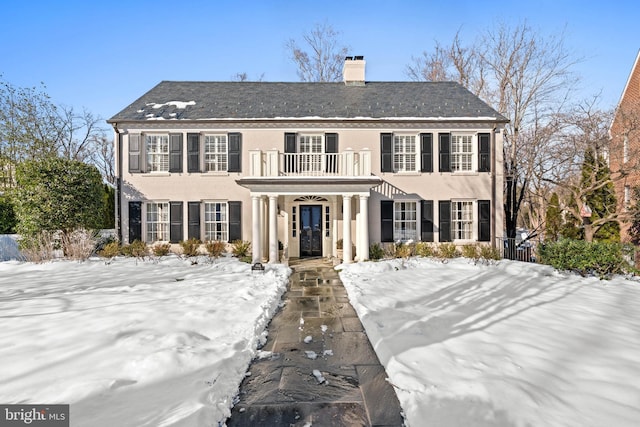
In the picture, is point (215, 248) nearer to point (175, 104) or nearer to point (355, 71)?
point (175, 104)

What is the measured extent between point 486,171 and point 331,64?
15934 millimetres

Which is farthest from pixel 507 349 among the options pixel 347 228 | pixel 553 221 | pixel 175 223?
pixel 553 221

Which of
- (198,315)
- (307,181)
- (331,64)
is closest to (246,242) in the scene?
(307,181)

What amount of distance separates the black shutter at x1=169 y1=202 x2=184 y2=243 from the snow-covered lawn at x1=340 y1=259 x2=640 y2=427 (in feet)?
27.6

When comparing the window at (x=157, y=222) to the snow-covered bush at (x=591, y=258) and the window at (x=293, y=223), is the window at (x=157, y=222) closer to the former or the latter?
the window at (x=293, y=223)

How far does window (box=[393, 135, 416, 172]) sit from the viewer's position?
1379cm

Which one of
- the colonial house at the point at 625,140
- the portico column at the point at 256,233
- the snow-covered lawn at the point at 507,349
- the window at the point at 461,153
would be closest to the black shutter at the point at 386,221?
the window at the point at 461,153

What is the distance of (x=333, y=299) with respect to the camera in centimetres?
769

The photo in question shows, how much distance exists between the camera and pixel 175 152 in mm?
13414

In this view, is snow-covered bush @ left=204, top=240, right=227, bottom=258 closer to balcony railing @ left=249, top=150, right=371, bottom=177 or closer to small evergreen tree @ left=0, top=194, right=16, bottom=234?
balcony railing @ left=249, top=150, right=371, bottom=177

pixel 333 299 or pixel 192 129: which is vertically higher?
pixel 192 129

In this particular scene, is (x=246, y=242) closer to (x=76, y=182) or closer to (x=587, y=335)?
(x=76, y=182)

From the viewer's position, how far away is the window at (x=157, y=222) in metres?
13.5

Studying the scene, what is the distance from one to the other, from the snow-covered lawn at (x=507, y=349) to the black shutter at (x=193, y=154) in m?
8.84
